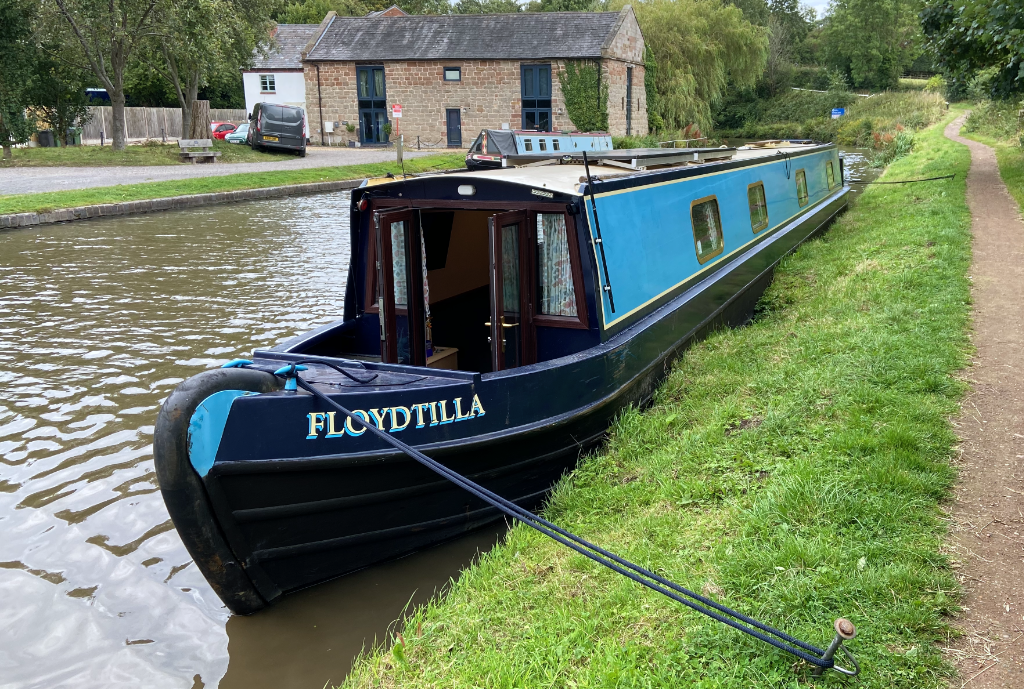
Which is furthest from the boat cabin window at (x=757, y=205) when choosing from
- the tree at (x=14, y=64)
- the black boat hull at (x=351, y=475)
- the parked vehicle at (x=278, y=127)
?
the parked vehicle at (x=278, y=127)

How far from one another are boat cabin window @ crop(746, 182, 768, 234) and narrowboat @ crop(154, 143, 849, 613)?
1.45m

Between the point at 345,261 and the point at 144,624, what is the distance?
9725 millimetres

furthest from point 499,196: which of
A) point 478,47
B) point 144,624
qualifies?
point 478,47

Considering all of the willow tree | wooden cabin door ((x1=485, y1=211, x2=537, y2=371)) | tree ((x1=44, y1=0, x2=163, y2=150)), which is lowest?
wooden cabin door ((x1=485, y1=211, x2=537, y2=371))

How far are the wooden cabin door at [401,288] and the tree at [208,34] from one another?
22.0 m

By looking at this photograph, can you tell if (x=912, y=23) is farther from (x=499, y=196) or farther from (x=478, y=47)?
(x=499, y=196)

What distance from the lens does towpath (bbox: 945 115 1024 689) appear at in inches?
115

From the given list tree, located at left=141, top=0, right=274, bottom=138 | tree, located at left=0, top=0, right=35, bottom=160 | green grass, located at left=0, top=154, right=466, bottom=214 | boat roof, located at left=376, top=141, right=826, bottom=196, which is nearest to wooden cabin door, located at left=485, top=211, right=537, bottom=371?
boat roof, located at left=376, top=141, right=826, bottom=196

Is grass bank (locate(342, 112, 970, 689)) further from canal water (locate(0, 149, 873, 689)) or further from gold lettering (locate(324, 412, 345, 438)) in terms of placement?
gold lettering (locate(324, 412, 345, 438))

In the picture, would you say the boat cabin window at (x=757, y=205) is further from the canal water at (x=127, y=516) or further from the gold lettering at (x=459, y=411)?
the gold lettering at (x=459, y=411)

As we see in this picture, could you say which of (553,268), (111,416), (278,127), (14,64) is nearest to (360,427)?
(553,268)

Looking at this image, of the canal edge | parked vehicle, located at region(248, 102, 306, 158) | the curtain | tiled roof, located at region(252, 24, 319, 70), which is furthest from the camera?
tiled roof, located at region(252, 24, 319, 70)

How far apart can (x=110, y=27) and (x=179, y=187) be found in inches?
283

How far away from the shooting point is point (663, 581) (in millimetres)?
3209
